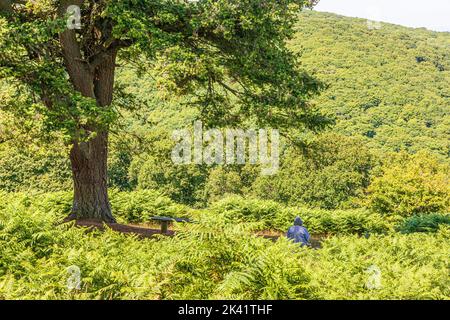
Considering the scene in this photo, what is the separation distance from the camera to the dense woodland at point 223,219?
5.02 meters

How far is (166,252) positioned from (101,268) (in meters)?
0.82

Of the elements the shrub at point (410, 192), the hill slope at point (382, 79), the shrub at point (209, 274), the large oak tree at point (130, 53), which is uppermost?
the hill slope at point (382, 79)

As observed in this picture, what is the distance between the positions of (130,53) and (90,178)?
11.9ft

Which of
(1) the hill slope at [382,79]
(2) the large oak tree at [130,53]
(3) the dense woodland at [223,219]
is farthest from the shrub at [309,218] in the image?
(1) the hill slope at [382,79]

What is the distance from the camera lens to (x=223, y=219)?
6043mm

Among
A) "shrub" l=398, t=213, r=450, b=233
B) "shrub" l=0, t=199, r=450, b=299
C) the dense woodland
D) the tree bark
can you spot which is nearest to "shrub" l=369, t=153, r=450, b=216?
the dense woodland

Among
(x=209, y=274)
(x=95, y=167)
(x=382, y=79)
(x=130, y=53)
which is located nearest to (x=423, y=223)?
(x=95, y=167)

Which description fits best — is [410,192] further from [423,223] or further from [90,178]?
[90,178]

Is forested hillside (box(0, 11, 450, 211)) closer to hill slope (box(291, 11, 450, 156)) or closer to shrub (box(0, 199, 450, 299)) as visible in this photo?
hill slope (box(291, 11, 450, 156))

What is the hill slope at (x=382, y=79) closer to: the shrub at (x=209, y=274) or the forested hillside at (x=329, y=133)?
the forested hillside at (x=329, y=133)

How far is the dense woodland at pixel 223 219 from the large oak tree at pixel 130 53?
0.65 meters

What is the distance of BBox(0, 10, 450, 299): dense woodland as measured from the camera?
502 cm

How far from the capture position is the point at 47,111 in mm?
12914
